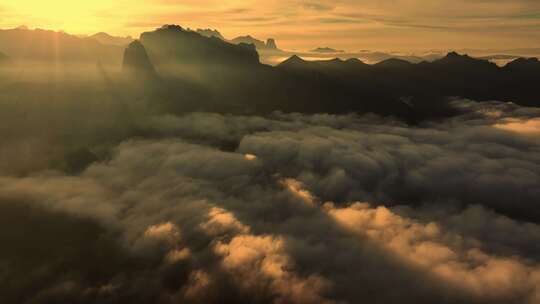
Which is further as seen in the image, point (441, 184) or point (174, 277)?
point (441, 184)

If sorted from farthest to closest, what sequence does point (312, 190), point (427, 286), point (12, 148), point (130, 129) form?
point (130, 129) < point (312, 190) < point (12, 148) < point (427, 286)

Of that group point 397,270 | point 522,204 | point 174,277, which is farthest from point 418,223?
point 174,277

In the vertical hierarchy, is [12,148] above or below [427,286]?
above

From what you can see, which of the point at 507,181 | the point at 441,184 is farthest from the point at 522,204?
the point at 441,184

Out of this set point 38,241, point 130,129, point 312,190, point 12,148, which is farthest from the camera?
point 130,129

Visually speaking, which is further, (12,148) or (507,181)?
(507,181)

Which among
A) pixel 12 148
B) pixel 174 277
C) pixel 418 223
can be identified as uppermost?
pixel 12 148

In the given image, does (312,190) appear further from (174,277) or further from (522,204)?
(522,204)

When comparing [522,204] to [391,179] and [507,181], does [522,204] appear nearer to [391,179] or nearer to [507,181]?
[507,181]

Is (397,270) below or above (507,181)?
below
